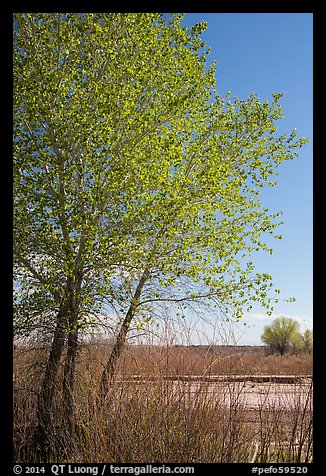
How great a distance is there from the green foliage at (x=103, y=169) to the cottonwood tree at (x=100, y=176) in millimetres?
18

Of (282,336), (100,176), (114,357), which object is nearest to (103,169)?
(100,176)

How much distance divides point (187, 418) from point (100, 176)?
138 inches

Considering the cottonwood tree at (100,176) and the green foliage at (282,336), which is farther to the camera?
the green foliage at (282,336)

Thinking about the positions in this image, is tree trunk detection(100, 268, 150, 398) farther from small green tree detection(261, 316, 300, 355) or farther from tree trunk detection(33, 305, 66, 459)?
small green tree detection(261, 316, 300, 355)

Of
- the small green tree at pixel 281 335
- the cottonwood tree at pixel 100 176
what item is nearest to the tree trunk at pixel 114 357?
the cottonwood tree at pixel 100 176

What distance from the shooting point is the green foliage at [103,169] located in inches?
274

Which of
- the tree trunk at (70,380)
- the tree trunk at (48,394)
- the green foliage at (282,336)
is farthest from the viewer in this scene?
the green foliage at (282,336)

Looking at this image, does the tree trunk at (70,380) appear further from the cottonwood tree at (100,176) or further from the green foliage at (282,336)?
the green foliage at (282,336)

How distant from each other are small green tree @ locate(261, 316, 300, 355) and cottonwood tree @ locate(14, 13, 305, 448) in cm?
799

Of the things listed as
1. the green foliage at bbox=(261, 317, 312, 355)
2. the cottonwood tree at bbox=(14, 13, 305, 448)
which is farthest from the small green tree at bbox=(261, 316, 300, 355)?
the cottonwood tree at bbox=(14, 13, 305, 448)

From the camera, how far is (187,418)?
473cm

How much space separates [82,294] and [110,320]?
508 mm

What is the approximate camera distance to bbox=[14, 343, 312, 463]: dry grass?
4.60 metres

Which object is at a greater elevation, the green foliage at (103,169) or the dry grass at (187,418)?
the green foliage at (103,169)
